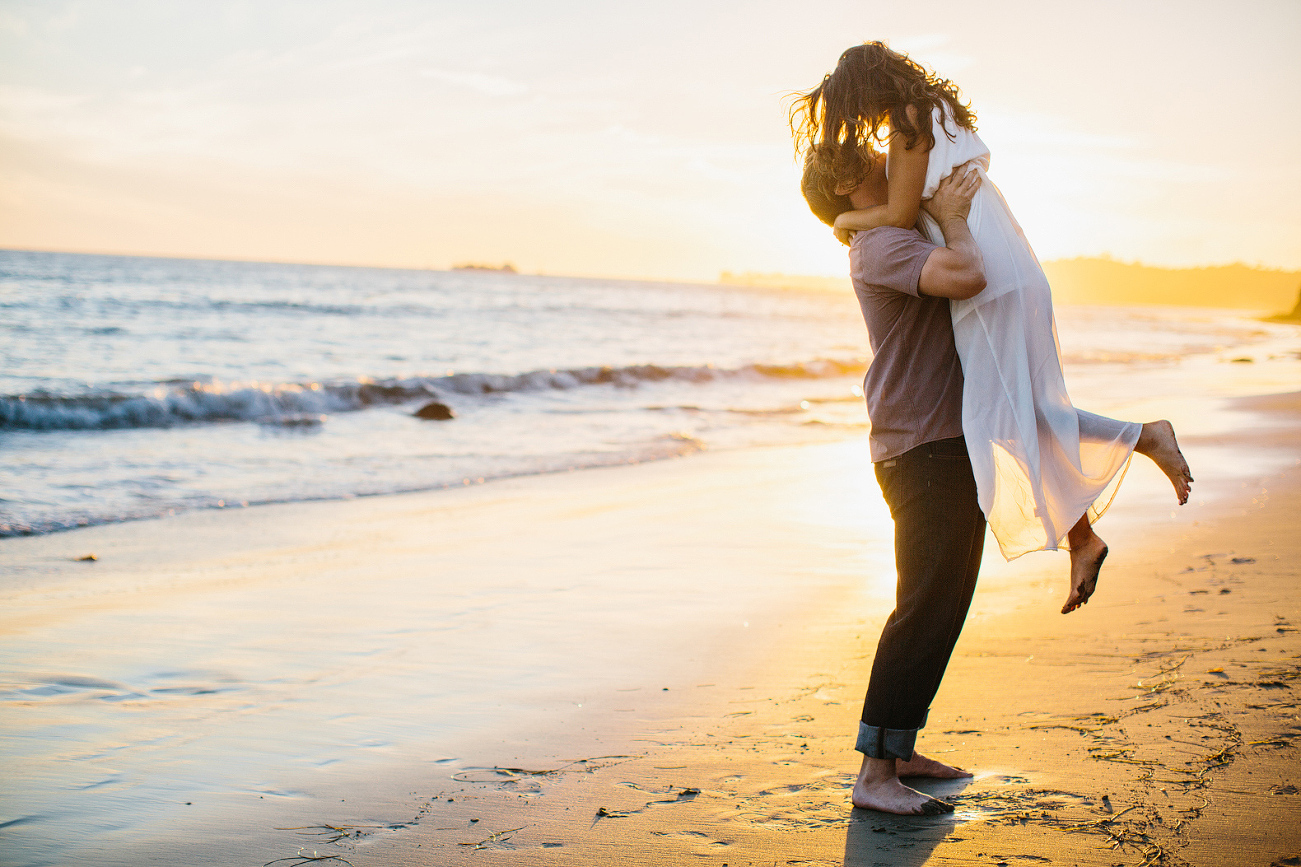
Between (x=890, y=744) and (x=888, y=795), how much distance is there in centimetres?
13

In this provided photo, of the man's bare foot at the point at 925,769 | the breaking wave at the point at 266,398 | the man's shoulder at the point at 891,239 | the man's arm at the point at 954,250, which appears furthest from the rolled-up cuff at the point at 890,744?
the breaking wave at the point at 266,398

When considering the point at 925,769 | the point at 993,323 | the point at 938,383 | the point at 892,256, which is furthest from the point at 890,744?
the point at 892,256

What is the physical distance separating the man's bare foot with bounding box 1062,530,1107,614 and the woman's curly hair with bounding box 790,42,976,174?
3.71 feet

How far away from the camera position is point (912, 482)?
2.26 metres

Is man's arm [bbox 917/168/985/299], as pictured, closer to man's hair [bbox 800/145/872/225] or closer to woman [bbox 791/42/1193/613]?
woman [bbox 791/42/1193/613]

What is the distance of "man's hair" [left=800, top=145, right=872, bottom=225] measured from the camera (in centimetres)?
218

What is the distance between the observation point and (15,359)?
17.6 metres

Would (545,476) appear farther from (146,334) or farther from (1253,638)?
(146,334)

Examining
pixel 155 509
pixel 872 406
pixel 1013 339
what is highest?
pixel 1013 339

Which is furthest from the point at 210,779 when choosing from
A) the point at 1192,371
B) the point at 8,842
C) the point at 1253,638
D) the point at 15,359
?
the point at 1192,371

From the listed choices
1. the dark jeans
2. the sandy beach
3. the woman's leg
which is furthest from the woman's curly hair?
the sandy beach

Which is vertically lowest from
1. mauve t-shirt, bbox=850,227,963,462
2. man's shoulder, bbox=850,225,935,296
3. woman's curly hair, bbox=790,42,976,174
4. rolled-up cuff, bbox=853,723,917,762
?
rolled-up cuff, bbox=853,723,917,762

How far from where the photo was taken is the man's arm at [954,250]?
2023mm

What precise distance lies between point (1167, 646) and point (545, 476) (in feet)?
20.7
